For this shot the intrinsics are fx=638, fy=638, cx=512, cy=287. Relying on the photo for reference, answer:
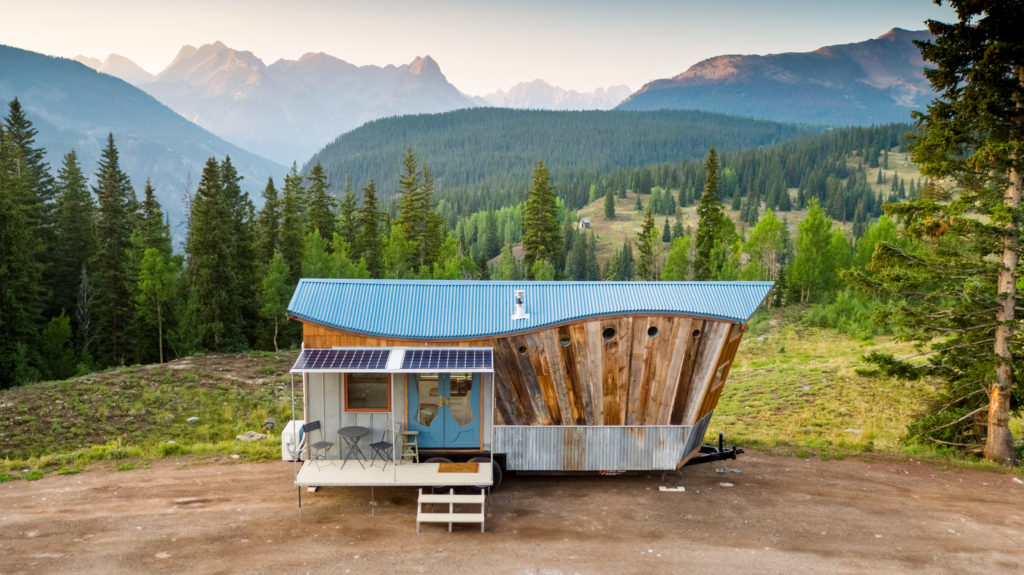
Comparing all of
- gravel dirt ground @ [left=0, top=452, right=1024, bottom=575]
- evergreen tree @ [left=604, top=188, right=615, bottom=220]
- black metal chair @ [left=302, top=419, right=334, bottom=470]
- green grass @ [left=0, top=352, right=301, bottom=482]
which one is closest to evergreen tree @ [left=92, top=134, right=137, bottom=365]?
green grass @ [left=0, top=352, right=301, bottom=482]

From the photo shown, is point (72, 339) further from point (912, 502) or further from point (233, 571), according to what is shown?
point (912, 502)

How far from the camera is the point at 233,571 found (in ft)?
Answer: 30.5

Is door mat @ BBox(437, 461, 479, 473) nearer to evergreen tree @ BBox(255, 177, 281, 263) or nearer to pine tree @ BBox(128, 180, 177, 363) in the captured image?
pine tree @ BBox(128, 180, 177, 363)

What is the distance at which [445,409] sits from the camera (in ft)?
39.3

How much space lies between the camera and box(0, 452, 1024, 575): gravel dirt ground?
966 cm

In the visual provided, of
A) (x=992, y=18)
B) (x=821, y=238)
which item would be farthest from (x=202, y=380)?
(x=821, y=238)

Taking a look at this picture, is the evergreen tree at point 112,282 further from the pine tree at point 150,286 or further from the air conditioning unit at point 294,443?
the air conditioning unit at point 294,443

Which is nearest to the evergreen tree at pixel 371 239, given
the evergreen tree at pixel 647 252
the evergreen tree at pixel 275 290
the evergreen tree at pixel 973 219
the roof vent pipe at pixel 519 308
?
the evergreen tree at pixel 275 290

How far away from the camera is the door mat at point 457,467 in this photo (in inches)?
451

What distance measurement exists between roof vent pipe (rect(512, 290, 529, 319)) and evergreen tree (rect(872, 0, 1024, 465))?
7921 millimetres

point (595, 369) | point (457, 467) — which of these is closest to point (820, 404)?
point (595, 369)

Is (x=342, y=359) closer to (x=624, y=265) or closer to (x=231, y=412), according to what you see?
(x=231, y=412)

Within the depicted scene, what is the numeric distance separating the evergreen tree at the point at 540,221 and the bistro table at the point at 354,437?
1623 inches

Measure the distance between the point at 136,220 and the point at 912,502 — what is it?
42.6 m
